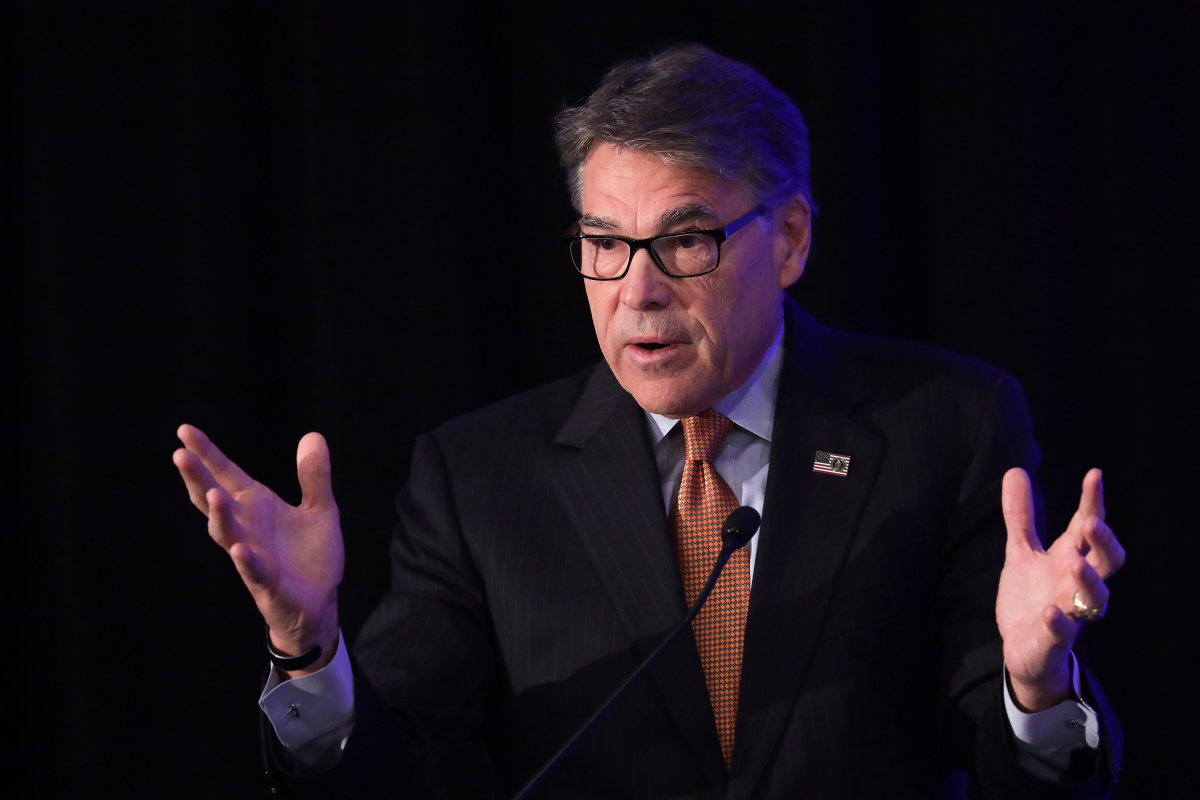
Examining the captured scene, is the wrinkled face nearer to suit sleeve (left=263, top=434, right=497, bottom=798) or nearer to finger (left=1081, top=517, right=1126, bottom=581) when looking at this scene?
suit sleeve (left=263, top=434, right=497, bottom=798)

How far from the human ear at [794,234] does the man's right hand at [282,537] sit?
2.59 ft

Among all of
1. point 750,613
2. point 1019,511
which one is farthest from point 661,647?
point 1019,511

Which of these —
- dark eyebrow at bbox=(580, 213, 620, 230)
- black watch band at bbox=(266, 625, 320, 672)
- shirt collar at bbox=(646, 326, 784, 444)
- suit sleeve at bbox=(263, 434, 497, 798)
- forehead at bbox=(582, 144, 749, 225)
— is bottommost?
suit sleeve at bbox=(263, 434, 497, 798)

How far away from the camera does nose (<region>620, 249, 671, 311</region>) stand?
144cm

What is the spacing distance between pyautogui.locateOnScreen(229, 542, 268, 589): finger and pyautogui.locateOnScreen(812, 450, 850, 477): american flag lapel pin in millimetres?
783

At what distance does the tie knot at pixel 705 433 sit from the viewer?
1510mm

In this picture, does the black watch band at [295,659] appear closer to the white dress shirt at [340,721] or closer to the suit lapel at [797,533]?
the white dress shirt at [340,721]

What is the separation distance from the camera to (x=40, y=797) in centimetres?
213

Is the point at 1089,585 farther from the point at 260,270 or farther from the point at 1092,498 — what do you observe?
the point at 260,270

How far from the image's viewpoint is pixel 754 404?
1.56 meters

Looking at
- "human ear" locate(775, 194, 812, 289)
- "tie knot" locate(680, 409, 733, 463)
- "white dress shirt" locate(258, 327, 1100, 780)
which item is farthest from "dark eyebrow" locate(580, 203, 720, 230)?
"white dress shirt" locate(258, 327, 1100, 780)

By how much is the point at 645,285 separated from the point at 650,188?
0.14 metres

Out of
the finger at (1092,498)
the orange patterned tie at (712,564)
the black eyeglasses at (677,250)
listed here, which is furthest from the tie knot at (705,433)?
the finger at (1092,498)

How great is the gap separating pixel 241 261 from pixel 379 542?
0.67 meters
